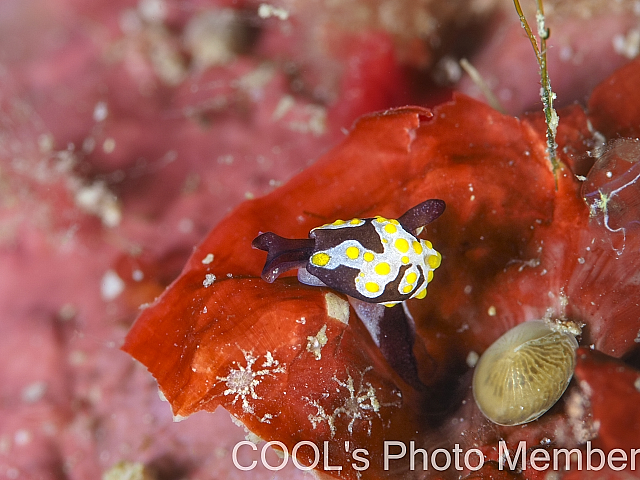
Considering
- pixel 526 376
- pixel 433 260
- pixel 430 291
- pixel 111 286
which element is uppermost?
pixel 433 260

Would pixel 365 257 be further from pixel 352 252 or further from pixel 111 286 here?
pixel 111 286

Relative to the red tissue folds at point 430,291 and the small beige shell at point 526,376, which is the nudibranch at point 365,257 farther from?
the small beige shell at point 526,376

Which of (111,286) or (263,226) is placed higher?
(263,226)

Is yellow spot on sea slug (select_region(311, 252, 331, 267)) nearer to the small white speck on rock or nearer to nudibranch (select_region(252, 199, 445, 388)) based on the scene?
nudibranch (select_region(252, 199, 445, 388))

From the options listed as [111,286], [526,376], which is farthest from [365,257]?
[111,286]

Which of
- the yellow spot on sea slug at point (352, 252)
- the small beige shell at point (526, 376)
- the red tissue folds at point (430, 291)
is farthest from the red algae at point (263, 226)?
the yellow spot on sea slug at point (352, 252)

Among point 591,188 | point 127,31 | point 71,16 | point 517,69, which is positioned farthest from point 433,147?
point 71,16

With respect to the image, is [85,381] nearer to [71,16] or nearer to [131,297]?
[131,297]

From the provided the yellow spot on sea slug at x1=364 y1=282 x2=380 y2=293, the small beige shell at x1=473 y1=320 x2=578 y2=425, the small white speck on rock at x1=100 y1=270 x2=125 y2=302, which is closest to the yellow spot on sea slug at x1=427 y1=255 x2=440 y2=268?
the yellow spot on sea slug at x1=364 y1=282 x2=380 y2=293
